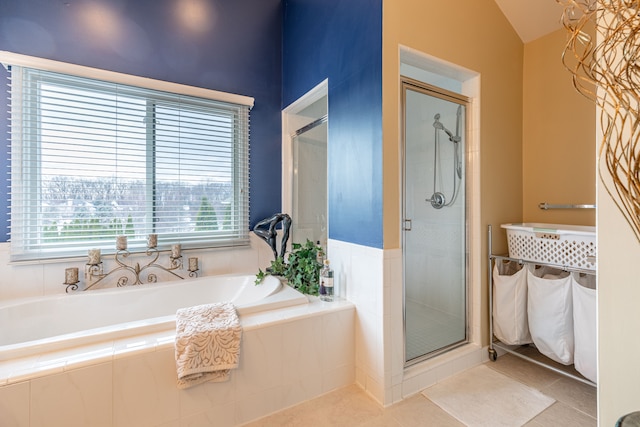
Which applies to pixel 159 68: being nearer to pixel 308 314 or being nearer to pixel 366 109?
pixel 366 109

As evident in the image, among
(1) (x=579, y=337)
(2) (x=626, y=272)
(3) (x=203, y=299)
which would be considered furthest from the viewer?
(3) (x=203, y=299)

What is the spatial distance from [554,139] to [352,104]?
5.30 ft

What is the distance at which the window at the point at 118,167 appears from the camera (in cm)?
200

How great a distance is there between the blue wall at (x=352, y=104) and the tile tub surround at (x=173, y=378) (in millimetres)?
588

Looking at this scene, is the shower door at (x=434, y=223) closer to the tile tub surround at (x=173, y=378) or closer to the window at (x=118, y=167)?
the tile tub surround at (x=173, y=378)

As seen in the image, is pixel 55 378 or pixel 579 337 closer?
pixel 55 378

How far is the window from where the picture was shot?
2.00m

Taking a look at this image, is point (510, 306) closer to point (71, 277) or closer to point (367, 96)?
point (367, 96)

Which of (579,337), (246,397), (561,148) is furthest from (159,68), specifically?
(579,337)

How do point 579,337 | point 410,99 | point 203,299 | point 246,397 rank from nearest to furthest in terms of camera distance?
1. point 246,397
2. point 579,337
3. point 410,99
4. point 203,299

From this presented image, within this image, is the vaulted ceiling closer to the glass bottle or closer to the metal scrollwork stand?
the glass bottle

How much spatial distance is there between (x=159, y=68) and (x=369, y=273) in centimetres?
232

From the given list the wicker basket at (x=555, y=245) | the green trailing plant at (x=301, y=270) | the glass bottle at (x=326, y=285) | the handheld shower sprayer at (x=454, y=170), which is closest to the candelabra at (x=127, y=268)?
the green trailing plant at (x=301, y=270)

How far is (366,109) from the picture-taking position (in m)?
1.75
